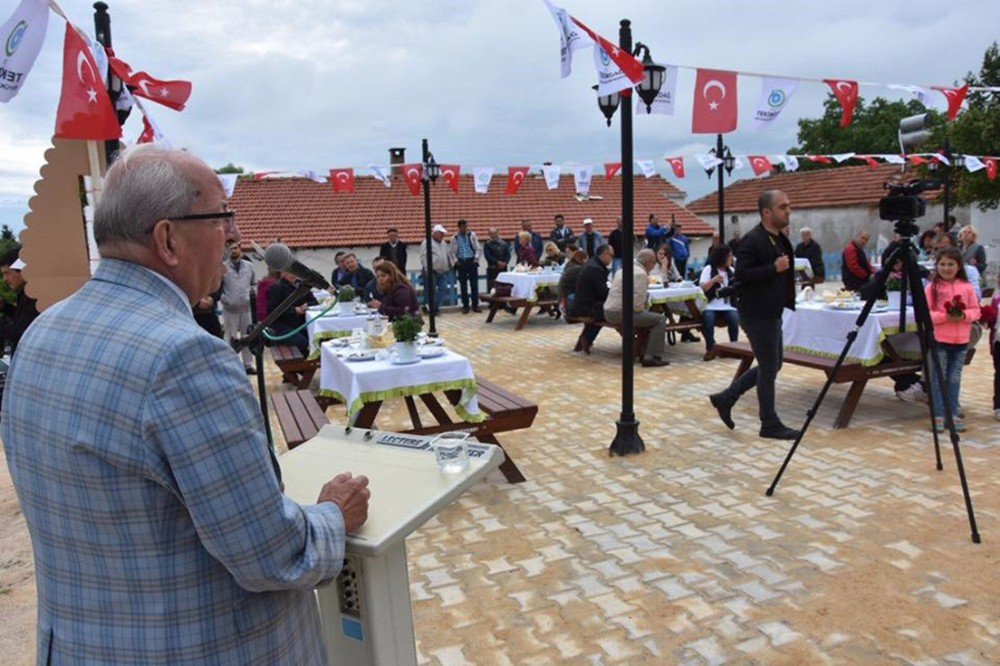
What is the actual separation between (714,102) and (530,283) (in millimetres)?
6146

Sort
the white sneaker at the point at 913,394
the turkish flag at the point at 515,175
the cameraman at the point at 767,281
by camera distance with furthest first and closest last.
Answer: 1. the turkish flag at the point at 515,175
2. the white sneaker at the point at 913,394
3. the cameraman at the point at 767,281

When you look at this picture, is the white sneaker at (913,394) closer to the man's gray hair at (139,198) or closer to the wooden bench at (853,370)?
the wooden bench at (853,370)

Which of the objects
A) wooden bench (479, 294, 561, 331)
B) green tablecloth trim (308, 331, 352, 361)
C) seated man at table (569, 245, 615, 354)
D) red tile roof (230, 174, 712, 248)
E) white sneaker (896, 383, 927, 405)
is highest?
red tile roof (230, 174, 712, 248)

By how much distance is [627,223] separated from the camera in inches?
216

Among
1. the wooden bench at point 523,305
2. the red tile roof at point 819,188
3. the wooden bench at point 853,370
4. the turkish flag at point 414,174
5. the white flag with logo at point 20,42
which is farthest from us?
the red tile roof at point 819,188

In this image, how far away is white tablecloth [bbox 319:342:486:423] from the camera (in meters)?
5.22

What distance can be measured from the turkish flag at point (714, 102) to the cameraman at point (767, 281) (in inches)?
90.9

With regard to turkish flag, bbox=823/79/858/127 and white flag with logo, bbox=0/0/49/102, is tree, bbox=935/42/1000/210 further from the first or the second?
white flag with logo, bbox=0/0/49/102

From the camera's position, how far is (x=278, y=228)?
21.8m

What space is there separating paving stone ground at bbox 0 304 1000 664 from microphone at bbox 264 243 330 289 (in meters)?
1.72

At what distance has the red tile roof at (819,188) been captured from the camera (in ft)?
87.1

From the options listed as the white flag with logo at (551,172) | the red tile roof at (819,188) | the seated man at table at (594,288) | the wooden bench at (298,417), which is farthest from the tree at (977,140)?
the wooden bench at (298,417)

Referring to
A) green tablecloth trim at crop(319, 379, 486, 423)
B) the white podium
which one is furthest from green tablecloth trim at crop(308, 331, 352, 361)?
the white podium

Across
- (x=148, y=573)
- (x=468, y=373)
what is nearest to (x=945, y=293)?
(x=468, y=373)
